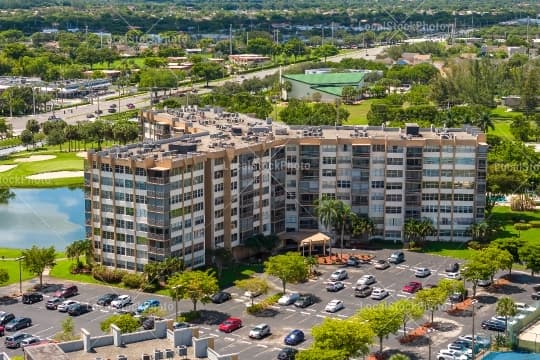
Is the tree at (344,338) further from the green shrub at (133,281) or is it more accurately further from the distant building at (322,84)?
the distant building at (322,84)

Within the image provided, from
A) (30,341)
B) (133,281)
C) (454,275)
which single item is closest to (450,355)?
(454,275)

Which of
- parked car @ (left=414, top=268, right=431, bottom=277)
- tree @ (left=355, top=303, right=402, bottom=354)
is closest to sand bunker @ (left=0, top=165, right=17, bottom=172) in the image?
parked car @ (left=414, top=268, right=431, bottom=277)

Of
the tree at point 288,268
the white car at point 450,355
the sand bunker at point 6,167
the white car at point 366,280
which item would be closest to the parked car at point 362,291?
the white car at point 366,280

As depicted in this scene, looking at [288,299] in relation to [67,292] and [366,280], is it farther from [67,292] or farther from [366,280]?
[67,292]

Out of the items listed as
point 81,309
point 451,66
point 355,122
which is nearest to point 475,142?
point 81,309

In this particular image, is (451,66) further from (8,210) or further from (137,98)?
(8,210)
